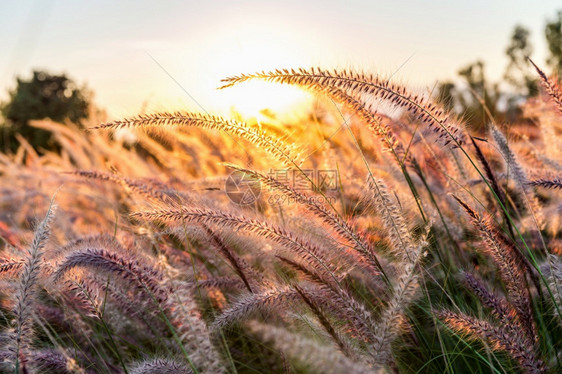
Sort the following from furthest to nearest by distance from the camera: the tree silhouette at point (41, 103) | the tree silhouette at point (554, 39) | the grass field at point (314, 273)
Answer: the tree silhouette at point (41, 103) → the tree silhouette at point (554, 39) → the grass field at point (314, 273)

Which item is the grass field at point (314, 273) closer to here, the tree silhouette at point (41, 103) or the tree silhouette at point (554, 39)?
the tree silhouette at point (554, 39)

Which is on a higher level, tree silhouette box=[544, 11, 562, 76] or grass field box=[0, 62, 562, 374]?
tree silhouette box=[544, 11, 562, 76]

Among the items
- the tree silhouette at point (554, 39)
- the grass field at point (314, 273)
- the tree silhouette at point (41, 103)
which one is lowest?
the tree silhouette at point (41, 103)

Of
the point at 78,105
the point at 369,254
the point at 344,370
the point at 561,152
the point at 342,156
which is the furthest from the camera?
the point at 78,105

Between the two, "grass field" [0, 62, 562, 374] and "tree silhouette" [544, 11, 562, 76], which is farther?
"tree silhouette" [544, 11, 562, 76]

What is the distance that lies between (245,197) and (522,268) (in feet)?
5.06

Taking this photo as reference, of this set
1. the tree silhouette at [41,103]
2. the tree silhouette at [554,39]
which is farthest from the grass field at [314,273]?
the tree silhouette at [41,103]

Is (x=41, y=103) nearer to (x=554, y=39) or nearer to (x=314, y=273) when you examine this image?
(x=554, y=39)

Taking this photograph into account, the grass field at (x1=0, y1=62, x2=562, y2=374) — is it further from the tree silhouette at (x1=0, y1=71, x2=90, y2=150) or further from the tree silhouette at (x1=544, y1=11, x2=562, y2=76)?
the tree silhouette at (x1=0, y1=71, x2=90, y2=150)

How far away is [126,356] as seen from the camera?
7.67ft

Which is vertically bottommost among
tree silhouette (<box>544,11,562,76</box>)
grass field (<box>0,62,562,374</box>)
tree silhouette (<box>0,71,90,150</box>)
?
tree silhouette (<box>0,71,90,150</box>)

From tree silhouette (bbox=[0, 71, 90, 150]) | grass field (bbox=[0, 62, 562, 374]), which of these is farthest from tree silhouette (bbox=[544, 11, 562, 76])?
tree silhouette (bbox=[0, 71, 90, 150])

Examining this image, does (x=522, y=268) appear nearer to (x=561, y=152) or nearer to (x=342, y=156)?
(x=561, y=152)

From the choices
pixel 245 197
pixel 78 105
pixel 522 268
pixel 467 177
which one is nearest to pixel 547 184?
pixel 522 268
